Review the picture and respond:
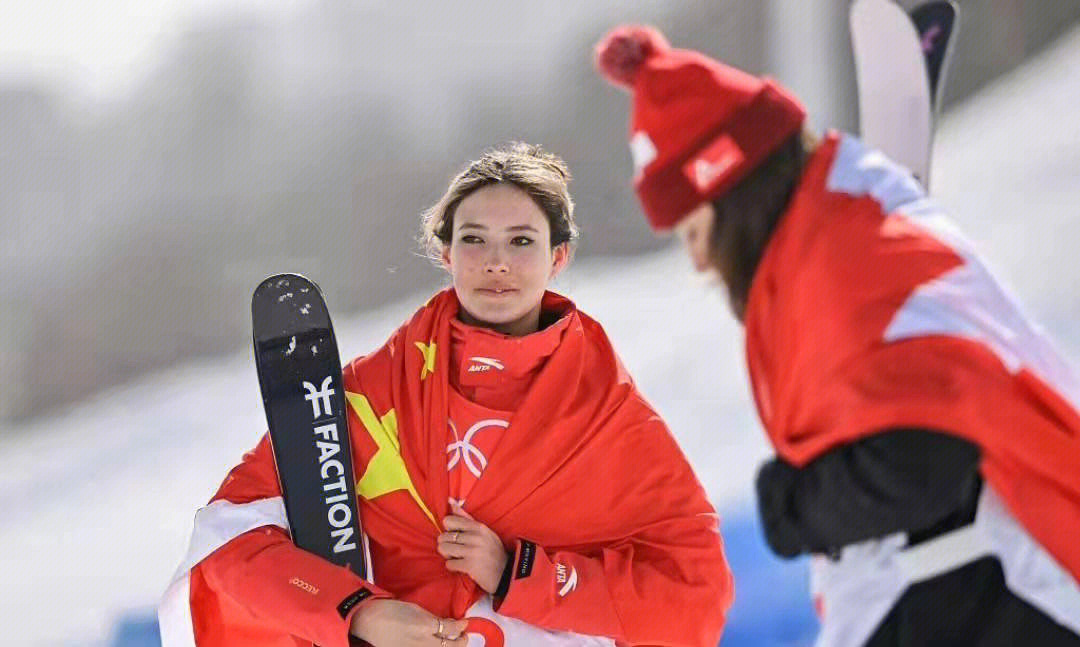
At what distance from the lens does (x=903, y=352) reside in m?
1.41

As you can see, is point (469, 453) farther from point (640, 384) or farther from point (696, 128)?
point (640, 384)

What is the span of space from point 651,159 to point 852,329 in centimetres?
29

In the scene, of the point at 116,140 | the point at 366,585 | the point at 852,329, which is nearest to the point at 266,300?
the point at 366,585

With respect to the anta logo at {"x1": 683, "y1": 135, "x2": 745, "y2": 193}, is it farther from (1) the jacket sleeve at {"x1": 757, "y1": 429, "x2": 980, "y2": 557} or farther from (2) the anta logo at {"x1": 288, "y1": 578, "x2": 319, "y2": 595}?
(2) the anta logo at {"x1": 288, "y1": 578, "x2": 319, "y2": 595}

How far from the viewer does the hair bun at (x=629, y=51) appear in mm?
1578

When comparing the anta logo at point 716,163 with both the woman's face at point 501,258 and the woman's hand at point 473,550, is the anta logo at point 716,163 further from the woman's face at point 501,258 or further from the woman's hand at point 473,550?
the woman's hand at point 473,550

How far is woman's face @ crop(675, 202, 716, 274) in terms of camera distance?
1528 mm

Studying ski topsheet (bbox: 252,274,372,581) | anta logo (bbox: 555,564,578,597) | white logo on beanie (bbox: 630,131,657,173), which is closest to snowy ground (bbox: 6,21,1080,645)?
anta logo (bbox: 555,564,578,597)

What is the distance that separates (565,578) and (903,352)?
0.78 metres

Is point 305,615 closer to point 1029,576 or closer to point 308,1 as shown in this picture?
point 1029,576

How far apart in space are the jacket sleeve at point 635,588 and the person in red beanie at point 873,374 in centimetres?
52

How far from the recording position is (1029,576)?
1460 millimetres

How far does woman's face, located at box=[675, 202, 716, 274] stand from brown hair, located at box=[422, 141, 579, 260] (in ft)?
2.19

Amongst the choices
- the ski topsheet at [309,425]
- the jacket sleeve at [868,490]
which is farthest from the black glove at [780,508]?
the ski topsheet at [309,425]
